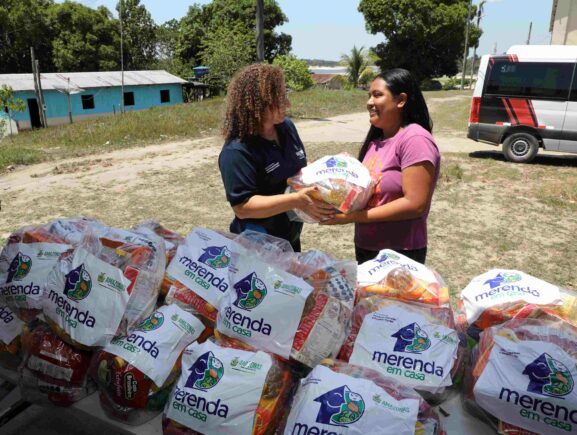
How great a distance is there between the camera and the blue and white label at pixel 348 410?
1.11m

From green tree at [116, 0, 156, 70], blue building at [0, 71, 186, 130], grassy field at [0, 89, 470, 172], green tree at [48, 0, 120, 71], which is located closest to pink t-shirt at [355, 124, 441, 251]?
grassy field at [0, 89, 470, 172]

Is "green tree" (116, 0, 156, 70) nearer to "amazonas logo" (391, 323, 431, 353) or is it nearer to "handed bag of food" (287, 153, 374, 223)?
"handed bag of food" (287, 153, 374, 223)

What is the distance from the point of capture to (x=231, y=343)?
1.36 metres

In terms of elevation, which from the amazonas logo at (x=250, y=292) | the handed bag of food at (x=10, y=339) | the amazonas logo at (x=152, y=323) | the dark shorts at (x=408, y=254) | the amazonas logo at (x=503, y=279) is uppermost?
the amazonas logo at (x=250, y=292)

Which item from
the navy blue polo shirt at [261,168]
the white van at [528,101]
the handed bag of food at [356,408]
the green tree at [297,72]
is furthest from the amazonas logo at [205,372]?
the green tree at [297,72]

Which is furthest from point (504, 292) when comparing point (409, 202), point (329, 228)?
point (329, 228)

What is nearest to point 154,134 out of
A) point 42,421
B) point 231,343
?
point 42,421

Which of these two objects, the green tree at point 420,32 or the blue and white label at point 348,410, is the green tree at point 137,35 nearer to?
the green tree at point 420,32

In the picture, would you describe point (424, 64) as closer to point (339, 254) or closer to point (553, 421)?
point (339, 254)

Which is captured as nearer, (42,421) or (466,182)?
(42,421)

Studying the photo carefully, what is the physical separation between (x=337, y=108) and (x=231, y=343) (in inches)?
727

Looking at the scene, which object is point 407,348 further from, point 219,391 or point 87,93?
point 87,93

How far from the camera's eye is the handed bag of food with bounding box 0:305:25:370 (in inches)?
65.6

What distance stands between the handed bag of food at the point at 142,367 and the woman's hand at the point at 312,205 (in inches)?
30.9
